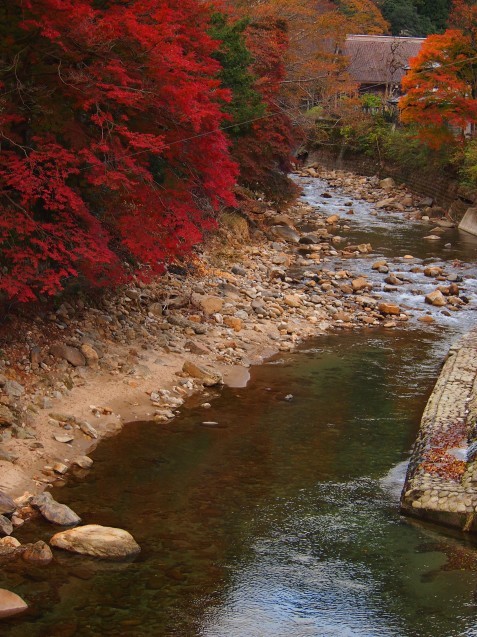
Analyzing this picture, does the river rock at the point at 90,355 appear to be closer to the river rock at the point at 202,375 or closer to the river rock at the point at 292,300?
the river rock at the point at 202,375

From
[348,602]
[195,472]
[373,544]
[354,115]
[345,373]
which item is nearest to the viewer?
[348,602]

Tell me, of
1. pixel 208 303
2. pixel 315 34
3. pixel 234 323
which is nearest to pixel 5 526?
pixel 234 323

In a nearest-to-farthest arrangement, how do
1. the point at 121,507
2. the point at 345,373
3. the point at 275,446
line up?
the point at 121,507
the point at 275,446
the point at 345,373

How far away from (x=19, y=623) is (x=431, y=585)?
4.11m

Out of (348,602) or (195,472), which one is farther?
(195,472)

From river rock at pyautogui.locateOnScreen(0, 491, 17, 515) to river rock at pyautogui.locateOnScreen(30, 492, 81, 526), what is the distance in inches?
11.2

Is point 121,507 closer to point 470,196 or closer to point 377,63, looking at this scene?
point 470,196

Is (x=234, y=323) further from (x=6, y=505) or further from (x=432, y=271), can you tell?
(x=432, y=271)

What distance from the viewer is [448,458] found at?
10898mm

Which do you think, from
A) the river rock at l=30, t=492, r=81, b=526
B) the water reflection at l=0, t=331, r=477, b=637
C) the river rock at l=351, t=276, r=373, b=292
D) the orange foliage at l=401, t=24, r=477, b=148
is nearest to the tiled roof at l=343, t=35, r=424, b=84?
the orange foliage at l=401, t=24, r=477, b=148

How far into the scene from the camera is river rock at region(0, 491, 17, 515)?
895cm

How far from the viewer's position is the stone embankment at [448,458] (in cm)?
961

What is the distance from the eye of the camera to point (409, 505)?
387 inches

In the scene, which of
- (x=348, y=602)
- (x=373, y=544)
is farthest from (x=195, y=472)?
(x=348, y=602)
